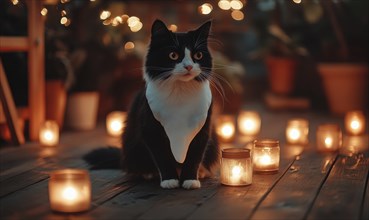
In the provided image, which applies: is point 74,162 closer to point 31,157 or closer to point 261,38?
point 31,157

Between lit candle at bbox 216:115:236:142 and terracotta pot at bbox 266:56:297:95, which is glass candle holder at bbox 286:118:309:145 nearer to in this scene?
lit candle at bbox 216:115:236:142

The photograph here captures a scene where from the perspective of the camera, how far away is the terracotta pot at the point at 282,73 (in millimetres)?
5230

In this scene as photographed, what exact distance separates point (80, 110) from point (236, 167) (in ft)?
6.60

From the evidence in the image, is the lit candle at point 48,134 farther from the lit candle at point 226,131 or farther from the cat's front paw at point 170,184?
the cat's front paw at point 170,184

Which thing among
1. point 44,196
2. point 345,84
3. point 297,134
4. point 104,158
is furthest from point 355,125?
point 44,196

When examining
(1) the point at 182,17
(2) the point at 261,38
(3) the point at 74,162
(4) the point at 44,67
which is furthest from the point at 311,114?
(3) the point at 74,162

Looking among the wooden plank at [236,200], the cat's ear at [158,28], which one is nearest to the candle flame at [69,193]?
the wooden plank at [236,200]

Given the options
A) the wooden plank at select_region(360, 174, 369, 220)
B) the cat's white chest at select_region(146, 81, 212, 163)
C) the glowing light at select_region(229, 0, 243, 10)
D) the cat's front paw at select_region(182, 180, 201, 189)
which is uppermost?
the glowing light at select_region(229, 0, 243, 10)

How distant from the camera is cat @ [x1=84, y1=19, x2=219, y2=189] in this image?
228 centimetres

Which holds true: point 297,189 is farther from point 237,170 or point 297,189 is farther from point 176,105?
point 176,105

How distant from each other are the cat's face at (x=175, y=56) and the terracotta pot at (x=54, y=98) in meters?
1.67

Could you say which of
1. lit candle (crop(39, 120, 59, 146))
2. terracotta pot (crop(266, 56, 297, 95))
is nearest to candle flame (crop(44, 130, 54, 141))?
lit candle (crop(39, 120, 59, 146))

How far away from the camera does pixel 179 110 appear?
7.64ft

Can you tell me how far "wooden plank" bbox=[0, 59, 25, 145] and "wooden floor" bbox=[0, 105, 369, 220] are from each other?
0.75 feet
